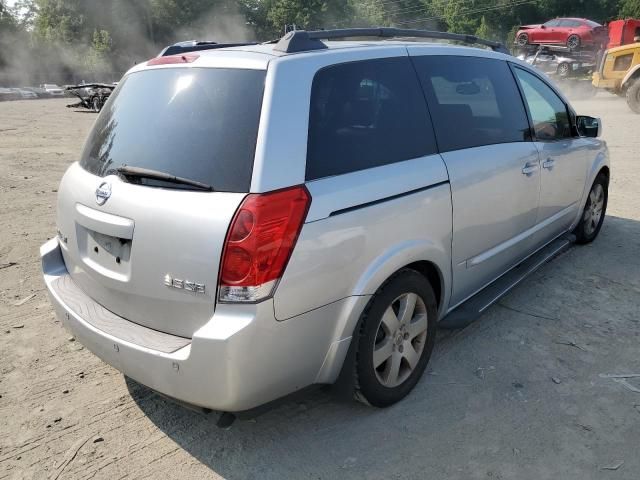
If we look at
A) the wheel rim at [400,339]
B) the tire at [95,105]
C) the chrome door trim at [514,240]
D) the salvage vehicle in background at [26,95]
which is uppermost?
the chrome door trim at [514,240]

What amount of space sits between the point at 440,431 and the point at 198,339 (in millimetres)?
1363

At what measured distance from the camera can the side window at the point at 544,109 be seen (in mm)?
4148

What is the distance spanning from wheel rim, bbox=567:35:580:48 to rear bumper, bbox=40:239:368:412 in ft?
90.5

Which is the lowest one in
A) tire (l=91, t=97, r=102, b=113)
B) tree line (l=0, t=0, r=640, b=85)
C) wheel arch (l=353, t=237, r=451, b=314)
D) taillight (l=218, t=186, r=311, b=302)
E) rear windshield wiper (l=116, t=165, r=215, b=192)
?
tire (l=91, t=97, r=102, b=113)

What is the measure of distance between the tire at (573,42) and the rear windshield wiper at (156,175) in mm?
27871

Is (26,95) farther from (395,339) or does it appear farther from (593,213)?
(395,339)

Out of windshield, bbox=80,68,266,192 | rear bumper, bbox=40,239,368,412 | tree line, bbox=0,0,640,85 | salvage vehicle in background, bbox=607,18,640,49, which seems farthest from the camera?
tree line, bbox=0,0,640,85

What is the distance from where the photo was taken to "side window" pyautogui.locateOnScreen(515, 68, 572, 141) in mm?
4148

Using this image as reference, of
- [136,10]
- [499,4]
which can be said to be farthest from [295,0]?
[499,4]

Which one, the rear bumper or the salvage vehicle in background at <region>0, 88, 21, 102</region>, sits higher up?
the rear bumper

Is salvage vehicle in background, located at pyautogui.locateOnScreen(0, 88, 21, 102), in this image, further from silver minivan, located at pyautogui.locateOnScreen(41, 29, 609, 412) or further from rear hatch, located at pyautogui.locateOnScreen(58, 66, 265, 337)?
rear hatch, located at pyautogui.locateOnScreen(58, 66, 265, 337)

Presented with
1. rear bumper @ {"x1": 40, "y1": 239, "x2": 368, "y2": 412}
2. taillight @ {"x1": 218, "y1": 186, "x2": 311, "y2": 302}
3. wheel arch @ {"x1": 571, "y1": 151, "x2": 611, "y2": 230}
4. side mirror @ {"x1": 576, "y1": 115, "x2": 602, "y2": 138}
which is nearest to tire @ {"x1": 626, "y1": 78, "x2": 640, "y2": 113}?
wheel arch @ {"x1": 571, "y1": 151, "x2": 611, "y2": 230}

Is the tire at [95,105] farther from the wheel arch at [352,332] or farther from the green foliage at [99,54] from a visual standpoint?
the green foliage at [99,54]

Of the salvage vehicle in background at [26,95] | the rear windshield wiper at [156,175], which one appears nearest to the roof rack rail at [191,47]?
the rear windshield wiper at [156,175]
